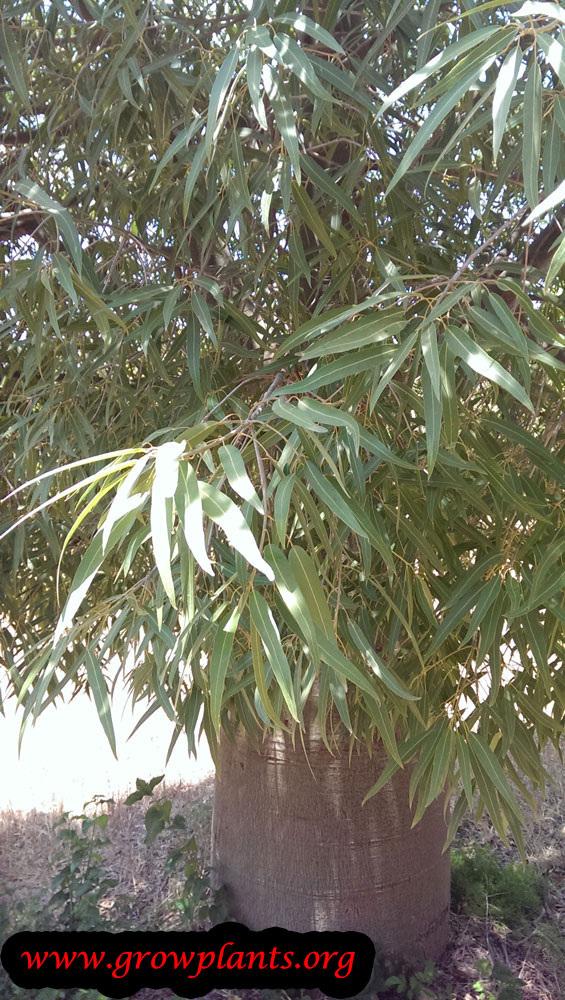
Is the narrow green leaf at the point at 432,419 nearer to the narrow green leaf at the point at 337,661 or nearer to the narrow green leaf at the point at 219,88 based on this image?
the narrow green leaf at the point at 337,661

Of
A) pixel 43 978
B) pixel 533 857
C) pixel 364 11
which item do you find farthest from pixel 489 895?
pixel 364 11

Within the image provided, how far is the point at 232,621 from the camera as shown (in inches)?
30.2

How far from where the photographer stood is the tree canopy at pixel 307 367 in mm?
770

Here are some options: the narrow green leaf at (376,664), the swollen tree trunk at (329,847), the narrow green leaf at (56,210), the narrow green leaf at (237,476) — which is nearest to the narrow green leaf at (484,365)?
the narrow green leaf at (237,476)

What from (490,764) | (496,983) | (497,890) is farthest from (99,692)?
(497,890)

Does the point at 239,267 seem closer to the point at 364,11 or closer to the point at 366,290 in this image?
the point at 366,290

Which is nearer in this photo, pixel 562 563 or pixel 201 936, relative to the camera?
pixel 562 563

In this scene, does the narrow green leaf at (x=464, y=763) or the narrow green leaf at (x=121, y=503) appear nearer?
the narrow green leaf at (x=121, y=503)

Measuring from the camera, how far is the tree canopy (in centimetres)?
77

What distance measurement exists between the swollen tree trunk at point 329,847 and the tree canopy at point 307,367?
0.34 meters

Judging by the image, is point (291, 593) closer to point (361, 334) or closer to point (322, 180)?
point (361, 334)

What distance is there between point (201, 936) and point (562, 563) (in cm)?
166

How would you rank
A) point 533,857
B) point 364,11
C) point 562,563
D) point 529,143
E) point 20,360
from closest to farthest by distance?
1. point 529,143
2. point 562,563
3. point 364,11
4. point 20,360
5. point 533,857

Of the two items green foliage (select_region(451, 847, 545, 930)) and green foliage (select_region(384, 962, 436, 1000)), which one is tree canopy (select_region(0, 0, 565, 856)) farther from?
green foliage (select_region(451, 847, 545, 930))
